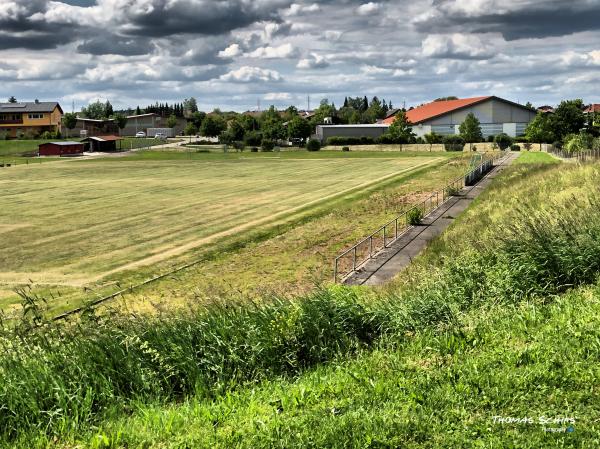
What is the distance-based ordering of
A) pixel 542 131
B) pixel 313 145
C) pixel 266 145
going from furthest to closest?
pixel 266 145 < pixel 313 145 < pixel 542 131

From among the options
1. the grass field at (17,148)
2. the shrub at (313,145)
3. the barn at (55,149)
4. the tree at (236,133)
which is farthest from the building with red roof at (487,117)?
Answer: the grass field at (17,148)

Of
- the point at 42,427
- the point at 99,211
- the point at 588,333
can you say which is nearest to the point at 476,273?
the point at 588,333

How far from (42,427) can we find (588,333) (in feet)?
26.8

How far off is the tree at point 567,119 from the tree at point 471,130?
18.8 m


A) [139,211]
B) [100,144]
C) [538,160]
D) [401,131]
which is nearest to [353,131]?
[401,131]

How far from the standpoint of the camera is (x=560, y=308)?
1124cm

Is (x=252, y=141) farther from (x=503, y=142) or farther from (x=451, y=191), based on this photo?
(x=451, y=191)

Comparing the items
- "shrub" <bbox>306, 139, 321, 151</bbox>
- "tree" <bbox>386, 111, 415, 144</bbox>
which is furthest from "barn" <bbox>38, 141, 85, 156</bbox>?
"tree" <bbox>386, 111, 415, 144</bbox>

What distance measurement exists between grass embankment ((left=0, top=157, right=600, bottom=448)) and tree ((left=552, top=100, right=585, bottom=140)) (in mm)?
126906

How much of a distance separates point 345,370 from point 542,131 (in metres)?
136

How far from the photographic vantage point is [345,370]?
9.92 meters

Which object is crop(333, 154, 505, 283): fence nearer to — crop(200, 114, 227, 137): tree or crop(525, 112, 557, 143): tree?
crop(525, 112, 557, 143): tree

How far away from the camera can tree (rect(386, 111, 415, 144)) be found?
15300 cm

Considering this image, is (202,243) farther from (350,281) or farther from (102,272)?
(350,281)
